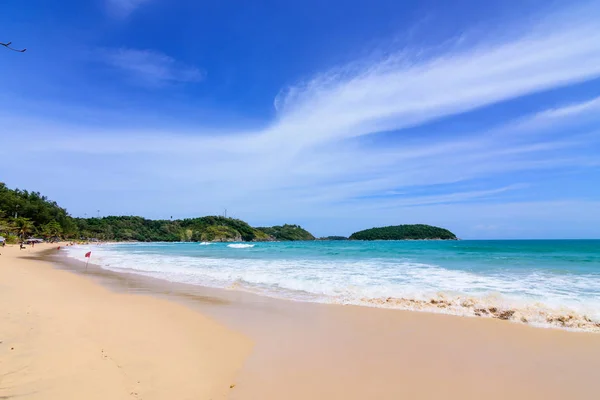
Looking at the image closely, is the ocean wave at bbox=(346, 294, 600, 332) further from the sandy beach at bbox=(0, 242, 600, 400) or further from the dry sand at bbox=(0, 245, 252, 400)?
the dry sand at bbox=(0, 245, 252, 400)

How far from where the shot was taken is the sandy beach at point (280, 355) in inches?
162

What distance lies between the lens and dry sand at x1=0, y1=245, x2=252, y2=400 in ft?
12.9

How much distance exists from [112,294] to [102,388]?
328 inches

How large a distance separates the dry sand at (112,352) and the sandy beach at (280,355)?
0.8 inches

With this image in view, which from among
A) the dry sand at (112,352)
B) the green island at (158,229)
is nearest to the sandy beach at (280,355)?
the dry sand at (112,352)

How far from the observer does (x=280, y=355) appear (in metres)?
5.46

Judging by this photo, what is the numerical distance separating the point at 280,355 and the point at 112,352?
2.62 metres

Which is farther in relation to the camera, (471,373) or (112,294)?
(112,294)

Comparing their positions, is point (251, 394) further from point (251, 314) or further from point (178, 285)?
point (178, 285)

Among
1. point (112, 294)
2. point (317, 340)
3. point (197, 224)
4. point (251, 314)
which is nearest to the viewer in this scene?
point (317, 340)

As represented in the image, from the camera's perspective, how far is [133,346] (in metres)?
5.57

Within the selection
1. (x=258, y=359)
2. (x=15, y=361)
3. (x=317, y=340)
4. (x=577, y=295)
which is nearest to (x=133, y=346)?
(x=15, y=361)

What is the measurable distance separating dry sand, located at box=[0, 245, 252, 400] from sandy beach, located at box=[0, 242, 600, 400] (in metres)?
0.02

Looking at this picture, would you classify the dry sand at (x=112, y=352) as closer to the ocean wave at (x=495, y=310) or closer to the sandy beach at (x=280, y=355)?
the sandy beach at (x=280, y=355)
